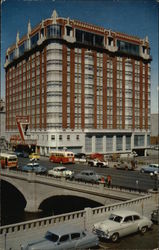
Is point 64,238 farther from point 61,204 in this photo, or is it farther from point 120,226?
point 61,204

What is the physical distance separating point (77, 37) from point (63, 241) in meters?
73.7

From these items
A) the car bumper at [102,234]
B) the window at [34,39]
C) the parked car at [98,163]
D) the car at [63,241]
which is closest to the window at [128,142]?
the parked car at [98,163]

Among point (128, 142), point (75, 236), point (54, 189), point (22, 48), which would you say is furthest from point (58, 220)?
point (22, 48)

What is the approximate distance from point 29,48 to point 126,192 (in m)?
68.0

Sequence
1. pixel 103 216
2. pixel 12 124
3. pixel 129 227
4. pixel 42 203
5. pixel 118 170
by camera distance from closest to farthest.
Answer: pixel 129 227 → pixel 103 216 → pixel 42 203 → pixel 118 170 → pixel 12 124

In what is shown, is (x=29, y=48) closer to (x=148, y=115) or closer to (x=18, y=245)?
(x=148, y=115)

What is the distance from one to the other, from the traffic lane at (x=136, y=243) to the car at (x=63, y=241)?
3.83 ft

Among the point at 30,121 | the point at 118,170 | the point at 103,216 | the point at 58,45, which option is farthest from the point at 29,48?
the point at 103,216

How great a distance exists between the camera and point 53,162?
2559 inches

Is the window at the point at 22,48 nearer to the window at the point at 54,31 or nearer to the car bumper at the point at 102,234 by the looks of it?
the window at the point at 54,31

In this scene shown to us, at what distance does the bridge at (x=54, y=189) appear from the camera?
106 feet

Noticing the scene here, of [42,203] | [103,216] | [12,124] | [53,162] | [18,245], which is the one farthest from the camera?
[12,124]

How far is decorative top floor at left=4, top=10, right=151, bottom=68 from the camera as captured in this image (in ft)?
260

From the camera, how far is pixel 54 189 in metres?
41.3
